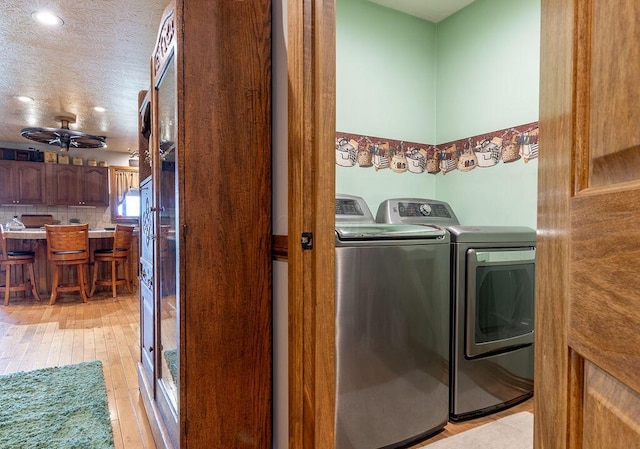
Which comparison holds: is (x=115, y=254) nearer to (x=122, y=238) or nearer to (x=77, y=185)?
(x=122, y=238)

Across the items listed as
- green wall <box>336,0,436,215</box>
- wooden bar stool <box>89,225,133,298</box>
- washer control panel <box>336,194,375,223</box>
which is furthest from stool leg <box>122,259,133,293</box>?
washer control panel <box>336,194,375,223</box>

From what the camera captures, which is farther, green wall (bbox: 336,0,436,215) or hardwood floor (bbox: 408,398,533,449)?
green wall (bbox: 336,0,436,215)

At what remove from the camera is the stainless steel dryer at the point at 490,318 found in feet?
6.31

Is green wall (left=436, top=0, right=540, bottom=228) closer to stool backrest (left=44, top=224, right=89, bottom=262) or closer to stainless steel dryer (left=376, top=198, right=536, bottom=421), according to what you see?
stainless steel dryer (left=376, top=198, right=536, bottom=421)

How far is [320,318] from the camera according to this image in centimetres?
108

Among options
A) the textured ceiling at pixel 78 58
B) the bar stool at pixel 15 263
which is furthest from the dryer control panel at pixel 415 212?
the bar stool at pixel 15 263

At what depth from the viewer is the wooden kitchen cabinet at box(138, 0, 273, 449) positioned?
1.11 metres

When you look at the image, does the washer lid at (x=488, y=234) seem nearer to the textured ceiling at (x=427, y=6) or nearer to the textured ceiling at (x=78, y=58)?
the textured ceiling at (x=427, y=6)

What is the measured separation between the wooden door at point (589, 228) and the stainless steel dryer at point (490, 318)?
1525mm

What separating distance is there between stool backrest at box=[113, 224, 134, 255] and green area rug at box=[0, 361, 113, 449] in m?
2.77

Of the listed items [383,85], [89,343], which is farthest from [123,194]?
[383,85]

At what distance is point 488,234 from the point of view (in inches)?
79.8

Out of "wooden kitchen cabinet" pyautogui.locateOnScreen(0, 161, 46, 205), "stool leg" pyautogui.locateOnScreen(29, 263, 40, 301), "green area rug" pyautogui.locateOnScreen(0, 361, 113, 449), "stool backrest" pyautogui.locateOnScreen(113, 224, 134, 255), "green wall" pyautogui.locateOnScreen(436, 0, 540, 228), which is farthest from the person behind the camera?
"wooden kitchen cabinet" pyautogui.locateOnScreen(0, 161, 46, 205)

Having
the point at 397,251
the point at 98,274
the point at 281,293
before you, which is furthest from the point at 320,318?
the point at 98,274
